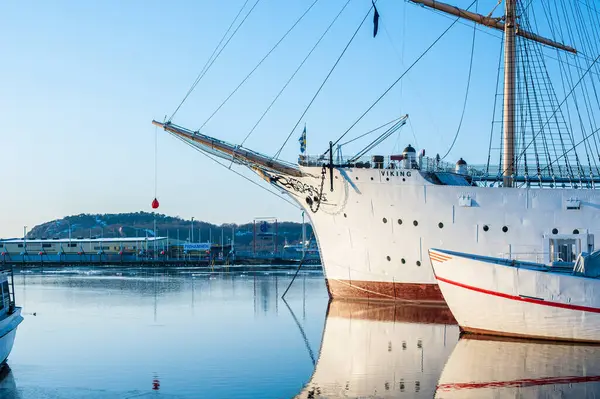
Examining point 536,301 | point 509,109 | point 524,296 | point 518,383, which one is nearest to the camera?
point 518,383

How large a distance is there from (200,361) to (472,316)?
9.15 metres

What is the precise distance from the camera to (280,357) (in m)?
22.5

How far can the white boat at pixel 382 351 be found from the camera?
17.8 metres

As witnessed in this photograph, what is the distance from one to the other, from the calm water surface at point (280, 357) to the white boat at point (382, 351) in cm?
4

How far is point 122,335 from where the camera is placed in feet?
90.2

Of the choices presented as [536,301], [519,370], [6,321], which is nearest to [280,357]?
[519,370]

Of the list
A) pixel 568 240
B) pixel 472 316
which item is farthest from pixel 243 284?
pixel 472 316

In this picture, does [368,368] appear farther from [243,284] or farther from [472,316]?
[243,284]

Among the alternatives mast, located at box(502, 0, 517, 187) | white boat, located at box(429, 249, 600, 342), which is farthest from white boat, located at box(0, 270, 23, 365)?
mast, located at box(502, 0, 517, 187)

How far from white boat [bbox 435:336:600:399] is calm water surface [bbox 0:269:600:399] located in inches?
1.1

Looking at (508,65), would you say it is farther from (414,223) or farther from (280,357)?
(280,357)

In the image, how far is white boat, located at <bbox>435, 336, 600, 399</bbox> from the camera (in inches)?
684

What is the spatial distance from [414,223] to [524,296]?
1143cm

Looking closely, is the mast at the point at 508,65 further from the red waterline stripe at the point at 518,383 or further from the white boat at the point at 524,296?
the red waterline stripe at the point at 518,383
